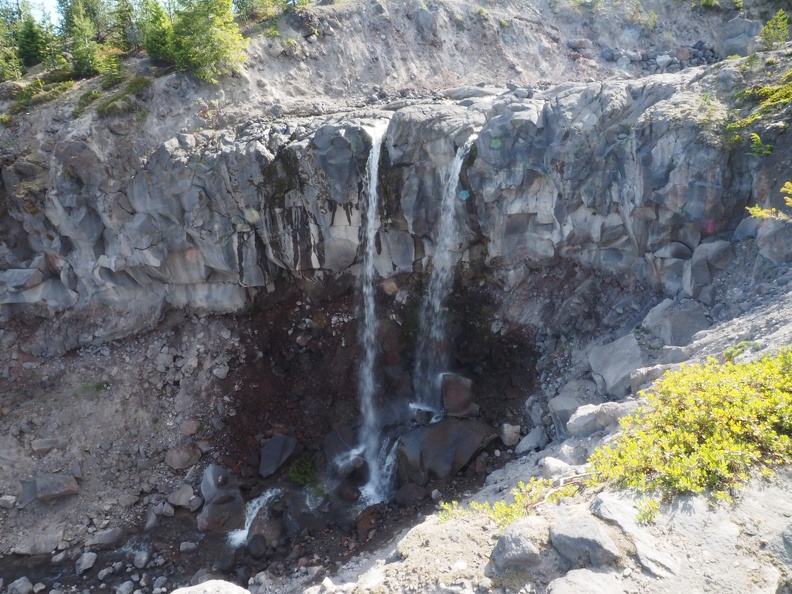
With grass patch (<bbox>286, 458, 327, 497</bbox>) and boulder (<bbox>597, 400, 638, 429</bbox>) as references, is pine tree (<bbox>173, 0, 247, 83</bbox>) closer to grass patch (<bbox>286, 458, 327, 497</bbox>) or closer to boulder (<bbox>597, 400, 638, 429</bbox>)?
grass patch (<bbox>286, 458, 327, 497</bbox>)

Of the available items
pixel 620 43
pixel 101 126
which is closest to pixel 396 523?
pixel 101 126

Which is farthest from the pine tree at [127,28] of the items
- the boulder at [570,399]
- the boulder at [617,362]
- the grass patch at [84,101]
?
the boulder at [617,362]

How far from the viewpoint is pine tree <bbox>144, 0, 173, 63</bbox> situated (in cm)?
2353

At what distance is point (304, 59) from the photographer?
86.5 feet

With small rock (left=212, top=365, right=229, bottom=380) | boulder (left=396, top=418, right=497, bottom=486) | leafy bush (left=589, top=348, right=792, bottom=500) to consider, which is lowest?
boulder (left=396, top=418, right=497, bottom=486)

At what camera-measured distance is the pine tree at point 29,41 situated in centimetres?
2505

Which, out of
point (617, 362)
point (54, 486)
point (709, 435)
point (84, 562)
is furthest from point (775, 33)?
point (54, 486)

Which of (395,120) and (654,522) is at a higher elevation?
(395,120)

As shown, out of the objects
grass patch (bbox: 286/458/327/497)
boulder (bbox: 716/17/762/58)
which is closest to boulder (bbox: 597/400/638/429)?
grass patch (bbox: 286/458/327/497)

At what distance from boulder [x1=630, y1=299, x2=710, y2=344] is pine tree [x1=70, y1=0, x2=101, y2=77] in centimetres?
2653

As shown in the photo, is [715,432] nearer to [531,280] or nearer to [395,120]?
[531,280]

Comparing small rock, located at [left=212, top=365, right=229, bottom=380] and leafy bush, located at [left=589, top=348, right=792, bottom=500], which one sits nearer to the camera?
leafy bush, located at [left=589, top=348, right=792, bottom=500]

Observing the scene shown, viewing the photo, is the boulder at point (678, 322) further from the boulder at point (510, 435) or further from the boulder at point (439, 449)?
the boulder at point (439, 449)

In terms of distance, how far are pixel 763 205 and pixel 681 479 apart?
9.63 m
